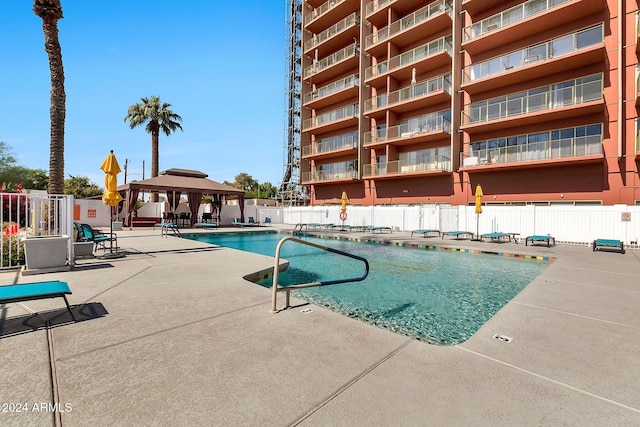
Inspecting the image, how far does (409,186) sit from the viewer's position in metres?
25.2

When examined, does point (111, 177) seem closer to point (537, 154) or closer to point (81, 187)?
point (537, 154)

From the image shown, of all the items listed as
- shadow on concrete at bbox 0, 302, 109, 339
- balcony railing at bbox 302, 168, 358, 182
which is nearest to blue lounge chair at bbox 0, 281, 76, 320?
shadow on concrete at bbox 0, 302, 109, 339

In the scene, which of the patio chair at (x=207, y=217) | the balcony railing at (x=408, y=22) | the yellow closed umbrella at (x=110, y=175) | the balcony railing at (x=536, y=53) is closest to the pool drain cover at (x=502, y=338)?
the yellow closed umbrella at (x=110, y=175)

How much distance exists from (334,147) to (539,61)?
1732 centimetres

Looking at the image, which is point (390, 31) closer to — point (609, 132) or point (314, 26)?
point (314, 26)

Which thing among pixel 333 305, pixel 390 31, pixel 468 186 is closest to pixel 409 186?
pixel 468 186

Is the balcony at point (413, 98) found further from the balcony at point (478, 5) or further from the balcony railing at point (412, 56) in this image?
the balcony at point (478, 5)

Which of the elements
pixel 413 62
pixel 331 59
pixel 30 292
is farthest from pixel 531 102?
pixel 30 292

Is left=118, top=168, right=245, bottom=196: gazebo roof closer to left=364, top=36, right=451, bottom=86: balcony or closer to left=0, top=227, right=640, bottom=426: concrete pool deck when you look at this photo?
left=364, top=36, right=451, bottom=86: balcony

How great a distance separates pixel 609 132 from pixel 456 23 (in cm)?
1274

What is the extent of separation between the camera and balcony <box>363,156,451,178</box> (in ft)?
74.5

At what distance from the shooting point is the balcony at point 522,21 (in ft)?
57.3

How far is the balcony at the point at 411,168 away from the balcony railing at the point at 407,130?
2.15 m

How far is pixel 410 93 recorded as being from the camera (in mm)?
24672
